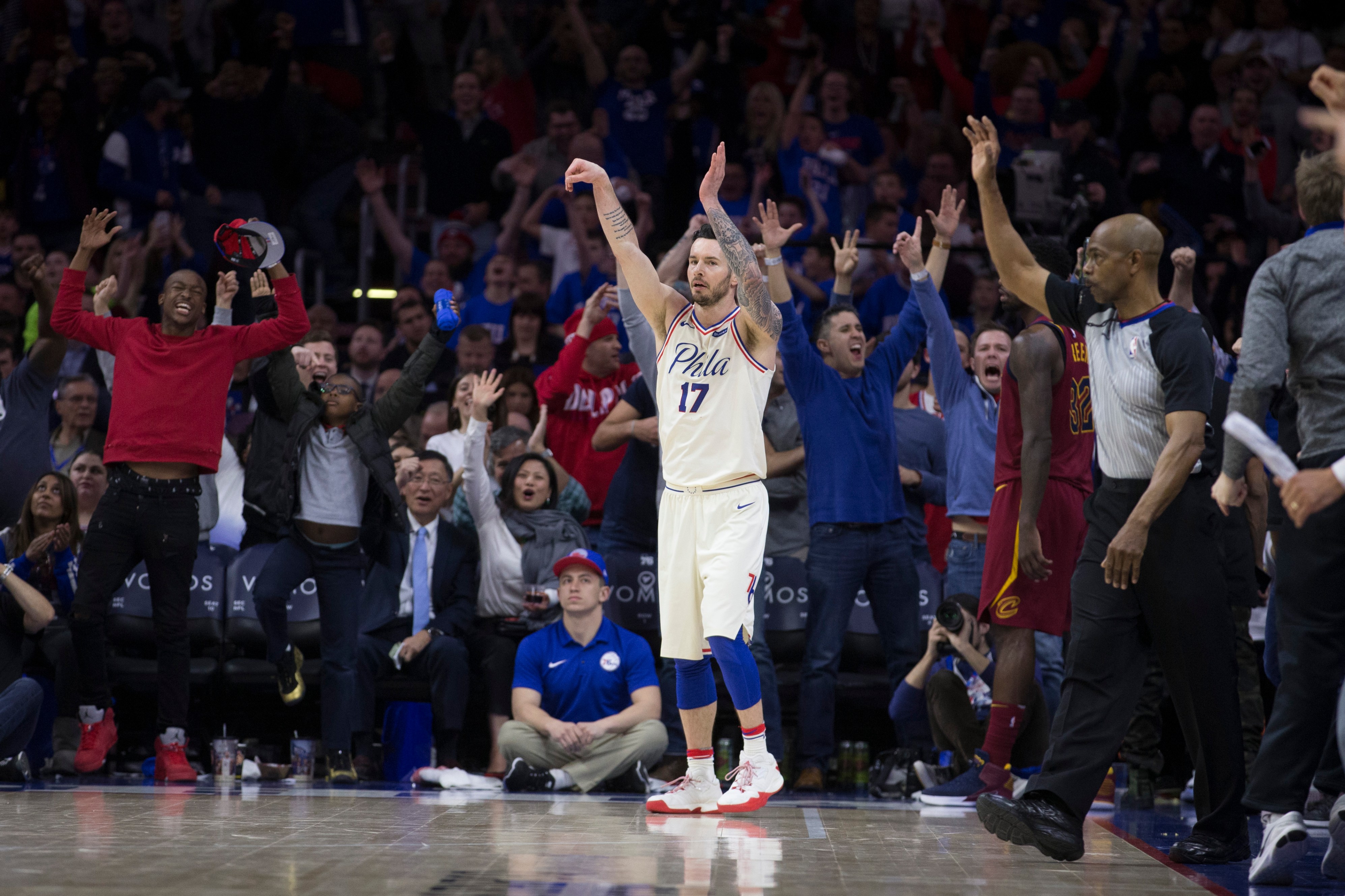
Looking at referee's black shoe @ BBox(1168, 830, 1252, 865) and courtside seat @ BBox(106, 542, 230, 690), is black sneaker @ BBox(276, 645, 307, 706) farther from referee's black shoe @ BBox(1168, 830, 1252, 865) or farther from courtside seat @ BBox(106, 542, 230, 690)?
referee's black shoe @ BBox(1168, 830, 1252, 865)

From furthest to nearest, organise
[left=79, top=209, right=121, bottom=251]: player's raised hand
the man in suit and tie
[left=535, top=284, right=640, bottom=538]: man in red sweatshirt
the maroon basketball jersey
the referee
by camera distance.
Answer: [left=535, top=284, right=640, bottom=538]: man in red sweatshirt < the man in suit and tie < [left=79, top=209, right=121, bottom=251]: player's raised hand < the maroon basketball jersey < the referee

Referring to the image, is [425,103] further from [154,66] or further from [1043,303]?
[1043,303]

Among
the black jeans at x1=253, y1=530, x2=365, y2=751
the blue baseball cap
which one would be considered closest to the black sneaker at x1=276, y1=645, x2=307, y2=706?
the black jeans at x1=253, y1=530, x2=365, y2=751

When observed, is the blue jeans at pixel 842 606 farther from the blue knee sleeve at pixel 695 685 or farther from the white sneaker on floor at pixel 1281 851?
the white sneaker on floor at pixel 1281 851

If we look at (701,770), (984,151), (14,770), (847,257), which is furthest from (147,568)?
(984,151)

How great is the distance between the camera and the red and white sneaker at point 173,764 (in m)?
7.32

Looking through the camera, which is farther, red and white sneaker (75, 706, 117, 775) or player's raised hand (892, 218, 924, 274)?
red and white sneaker (75, 706, 117, 775)

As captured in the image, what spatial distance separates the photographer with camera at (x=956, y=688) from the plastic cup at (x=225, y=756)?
350cm

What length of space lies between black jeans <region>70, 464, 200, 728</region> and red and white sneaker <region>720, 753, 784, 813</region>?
3.17 meters

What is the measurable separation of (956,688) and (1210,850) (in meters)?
2.30

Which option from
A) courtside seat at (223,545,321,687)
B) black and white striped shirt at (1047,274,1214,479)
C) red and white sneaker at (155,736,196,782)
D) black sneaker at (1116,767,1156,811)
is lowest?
black sneaker at (1116,767,1156,811)

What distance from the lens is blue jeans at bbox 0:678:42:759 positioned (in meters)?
7.08

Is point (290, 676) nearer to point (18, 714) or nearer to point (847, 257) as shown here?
point (18, 714)

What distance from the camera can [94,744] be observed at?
7449 millimetres
